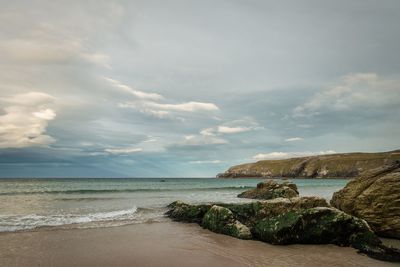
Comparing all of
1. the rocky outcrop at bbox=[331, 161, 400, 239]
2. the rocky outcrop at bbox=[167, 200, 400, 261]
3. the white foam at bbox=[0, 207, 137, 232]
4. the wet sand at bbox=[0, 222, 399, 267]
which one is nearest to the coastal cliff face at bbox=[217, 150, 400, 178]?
the rocky outcrop at bbox=[331, 161, 400, 239]

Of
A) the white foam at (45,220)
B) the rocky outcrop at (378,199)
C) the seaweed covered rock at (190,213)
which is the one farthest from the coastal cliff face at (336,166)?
the white foam at (45,220)

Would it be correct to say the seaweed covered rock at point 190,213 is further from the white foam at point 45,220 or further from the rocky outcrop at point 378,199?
the rocky outcrop at point 378,199

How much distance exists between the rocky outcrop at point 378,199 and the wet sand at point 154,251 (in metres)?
3.30

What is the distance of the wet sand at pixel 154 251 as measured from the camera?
10.0 meters

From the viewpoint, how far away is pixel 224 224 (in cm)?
1520

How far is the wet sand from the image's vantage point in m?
10.0

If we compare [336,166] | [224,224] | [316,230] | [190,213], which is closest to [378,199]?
[316,230]

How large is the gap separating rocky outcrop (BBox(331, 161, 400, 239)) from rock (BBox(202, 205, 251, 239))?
573cm

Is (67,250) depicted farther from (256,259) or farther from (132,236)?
(256,259)

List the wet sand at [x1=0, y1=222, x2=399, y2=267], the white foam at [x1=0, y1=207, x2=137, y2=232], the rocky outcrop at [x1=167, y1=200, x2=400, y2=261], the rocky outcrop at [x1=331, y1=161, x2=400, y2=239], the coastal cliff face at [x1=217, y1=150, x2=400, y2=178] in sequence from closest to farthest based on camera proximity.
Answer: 1. the wet sand at [x1=0, y1=222, x2=399, y2=267]
2. the rocky outcrop at [x1=167, y1=200, x2=400, y2=261]
3. the rocky outcrop at [x1=331, y1=161, x2=400, y2=239]
4. the white foam at [x1=0, y1=207, x2=137, y2=232]
5. the coastal cliff face at [x1=217, y1=150, x2=400, y2=178]

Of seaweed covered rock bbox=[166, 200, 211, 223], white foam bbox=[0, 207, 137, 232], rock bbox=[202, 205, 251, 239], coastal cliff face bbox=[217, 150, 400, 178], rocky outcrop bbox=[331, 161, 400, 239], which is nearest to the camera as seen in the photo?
rocky outcrop bbox=[331, 161, 400, 239]

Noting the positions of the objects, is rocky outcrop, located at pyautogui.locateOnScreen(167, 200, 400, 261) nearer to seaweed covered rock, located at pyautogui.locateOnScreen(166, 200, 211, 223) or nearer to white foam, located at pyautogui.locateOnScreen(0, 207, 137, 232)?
seaweed covered rock, located at pyautogui.locateOnScreen(166, 200, 211, 223)

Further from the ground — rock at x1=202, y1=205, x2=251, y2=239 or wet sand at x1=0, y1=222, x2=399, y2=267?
rock at x1=202, y1=205, x2=251, y2=239

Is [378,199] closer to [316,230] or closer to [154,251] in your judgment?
[316,230]
